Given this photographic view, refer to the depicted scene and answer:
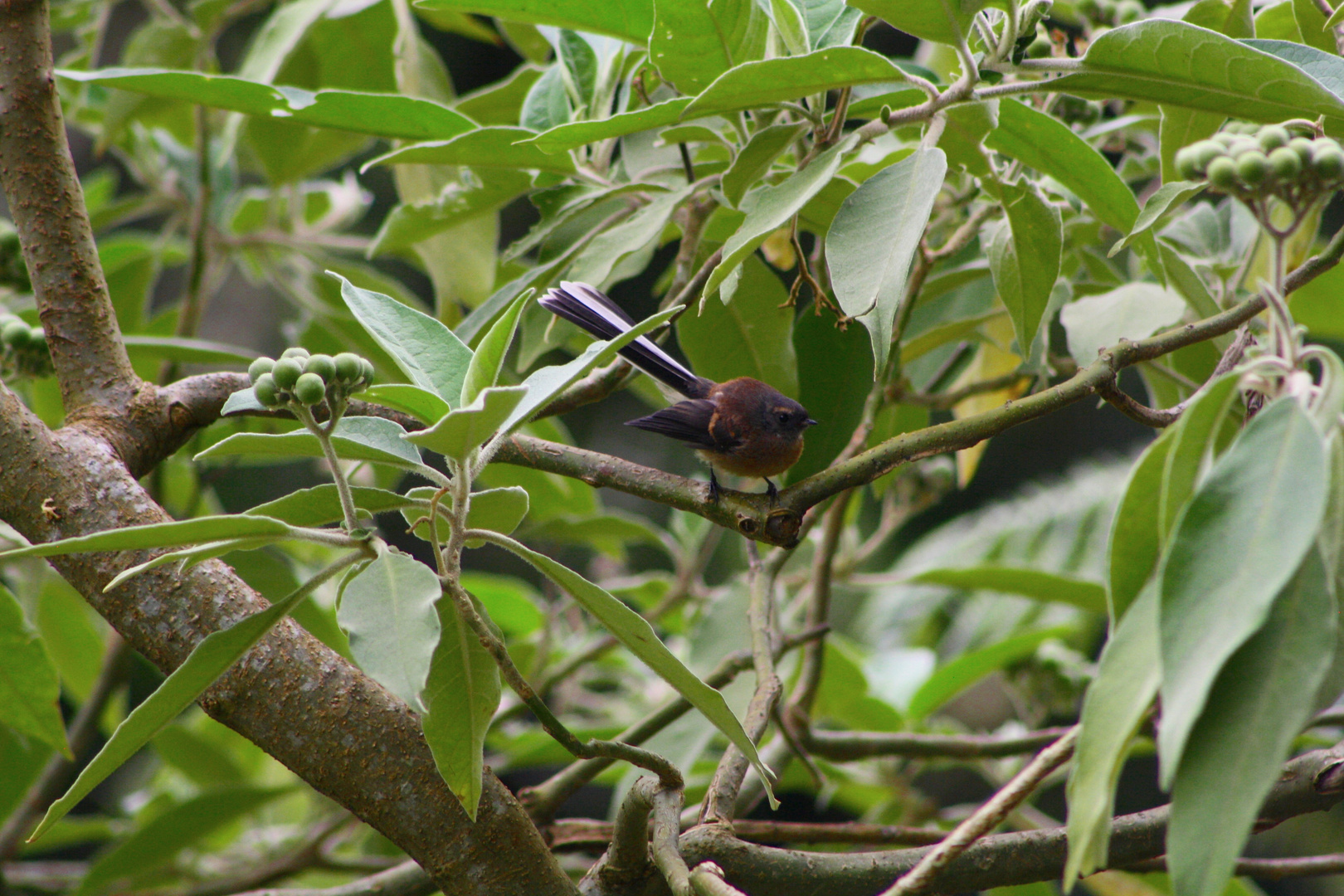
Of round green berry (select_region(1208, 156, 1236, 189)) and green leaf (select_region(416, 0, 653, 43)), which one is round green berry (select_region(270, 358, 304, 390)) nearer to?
green leaf (select_region(416, 0, 653, 43))

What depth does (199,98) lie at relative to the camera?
4.24ft

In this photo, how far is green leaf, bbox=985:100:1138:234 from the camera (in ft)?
3.74

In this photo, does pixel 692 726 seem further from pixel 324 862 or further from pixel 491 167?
pixel 491 167

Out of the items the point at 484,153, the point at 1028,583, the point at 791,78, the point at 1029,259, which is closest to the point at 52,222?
the point at 484,153

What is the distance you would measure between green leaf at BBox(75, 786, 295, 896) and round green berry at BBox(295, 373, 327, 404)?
5.05ft

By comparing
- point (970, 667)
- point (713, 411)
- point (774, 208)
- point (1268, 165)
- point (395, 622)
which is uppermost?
point (1268, 165)

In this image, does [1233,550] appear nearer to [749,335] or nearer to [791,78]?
[791,78]

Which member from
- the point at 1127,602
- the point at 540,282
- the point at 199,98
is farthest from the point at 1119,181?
the point at 199,98

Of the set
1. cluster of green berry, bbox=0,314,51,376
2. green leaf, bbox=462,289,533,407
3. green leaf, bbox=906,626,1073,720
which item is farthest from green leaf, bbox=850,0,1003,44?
green leaf, bbox=906,626,1073,720

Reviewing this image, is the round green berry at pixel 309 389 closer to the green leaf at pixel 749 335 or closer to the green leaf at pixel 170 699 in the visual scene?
the green leaf at pixel 170 699

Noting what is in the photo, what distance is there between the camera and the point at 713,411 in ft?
5.76

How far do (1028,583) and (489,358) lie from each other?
5.05 feet

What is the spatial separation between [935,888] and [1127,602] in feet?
1.20

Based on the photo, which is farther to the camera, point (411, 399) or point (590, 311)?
point (590, 311)
